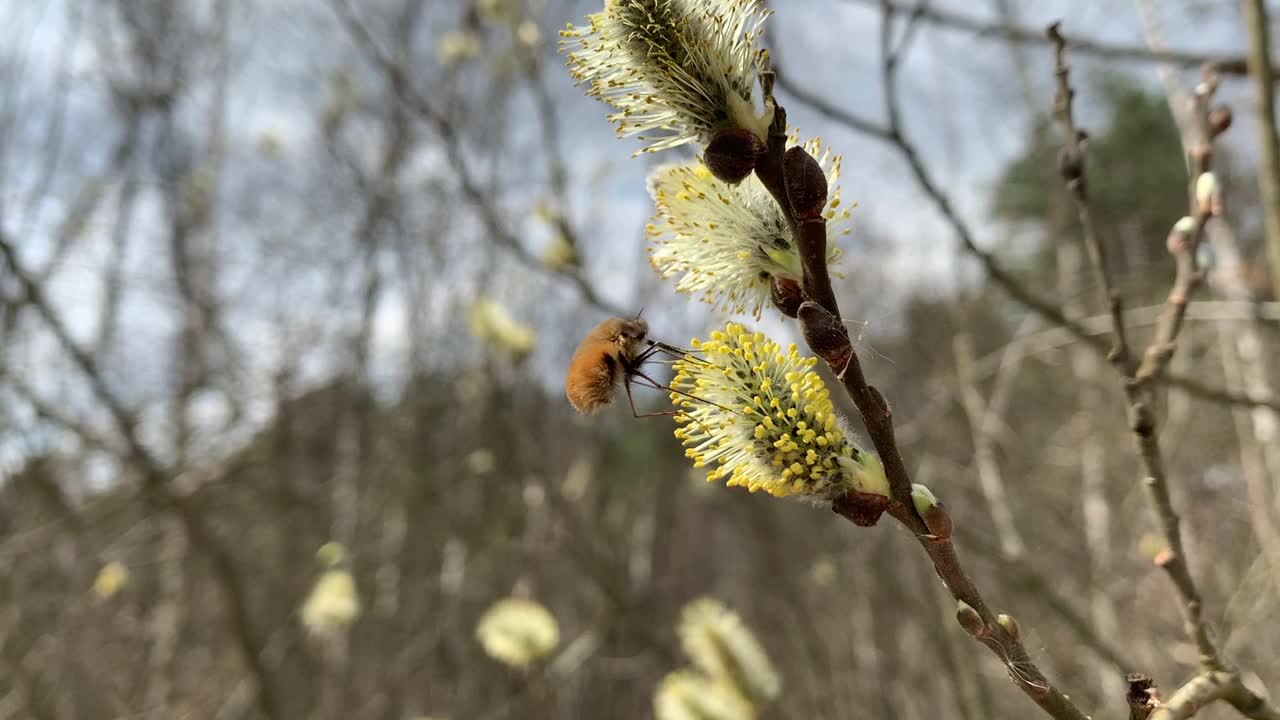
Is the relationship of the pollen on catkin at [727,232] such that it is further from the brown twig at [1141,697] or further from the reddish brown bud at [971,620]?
the brown twig at [1141,697]

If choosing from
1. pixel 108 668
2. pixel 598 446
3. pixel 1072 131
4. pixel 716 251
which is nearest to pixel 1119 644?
pixel 598 446

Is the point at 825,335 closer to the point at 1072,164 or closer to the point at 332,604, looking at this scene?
the point at 1072,164

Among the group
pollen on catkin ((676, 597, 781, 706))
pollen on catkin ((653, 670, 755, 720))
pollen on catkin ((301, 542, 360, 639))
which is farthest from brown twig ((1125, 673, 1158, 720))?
pollen on catkin ((301, 542, 360, 639))

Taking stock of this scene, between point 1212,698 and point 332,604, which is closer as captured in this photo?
point 1212,698

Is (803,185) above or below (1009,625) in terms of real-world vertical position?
above

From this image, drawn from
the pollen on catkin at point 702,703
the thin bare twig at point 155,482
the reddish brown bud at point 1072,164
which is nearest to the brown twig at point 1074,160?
the reddish brown bud at point 1072,164

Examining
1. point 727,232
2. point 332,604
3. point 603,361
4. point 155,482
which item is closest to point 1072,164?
point 727,232

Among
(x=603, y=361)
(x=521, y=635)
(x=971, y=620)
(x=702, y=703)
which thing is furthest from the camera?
(x=521, y=635)
